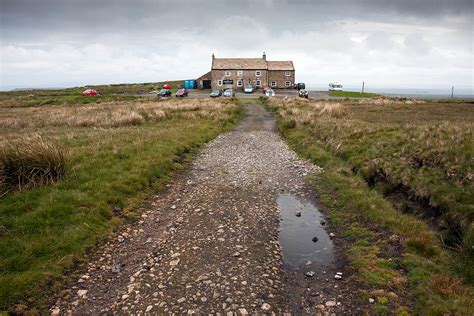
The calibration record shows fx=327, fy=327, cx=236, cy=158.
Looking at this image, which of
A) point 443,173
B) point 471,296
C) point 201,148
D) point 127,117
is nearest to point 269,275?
point 471,296

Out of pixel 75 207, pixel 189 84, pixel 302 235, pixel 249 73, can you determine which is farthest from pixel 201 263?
pixel 189 84

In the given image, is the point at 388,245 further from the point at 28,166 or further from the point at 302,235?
the point at 28,166

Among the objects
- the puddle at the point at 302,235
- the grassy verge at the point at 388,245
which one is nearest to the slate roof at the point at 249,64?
the grassy verge at the point at 388,245

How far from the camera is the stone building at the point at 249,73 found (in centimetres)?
9650

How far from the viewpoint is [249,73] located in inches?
3821

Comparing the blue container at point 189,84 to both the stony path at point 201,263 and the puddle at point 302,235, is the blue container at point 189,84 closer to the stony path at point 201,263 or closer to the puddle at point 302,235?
the stony path at point 201,263

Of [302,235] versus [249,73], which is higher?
[249,73]

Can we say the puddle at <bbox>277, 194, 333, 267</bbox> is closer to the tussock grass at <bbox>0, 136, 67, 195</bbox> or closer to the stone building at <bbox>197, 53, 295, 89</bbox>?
the tussock grass at <bbox>0, 136, 67, 195</bbox>

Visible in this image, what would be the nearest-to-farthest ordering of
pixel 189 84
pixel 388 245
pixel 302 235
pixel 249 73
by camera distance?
1. pixel 388 245
2. pixel 302 235
3. pixel 249 73
4. pixel 189 84

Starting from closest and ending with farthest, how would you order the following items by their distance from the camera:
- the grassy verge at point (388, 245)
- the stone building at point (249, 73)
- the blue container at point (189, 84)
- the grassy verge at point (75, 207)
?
the grassy verge at point (388, 245) < the grassy verge at point (75, 207) < the stone building at point (249, 73) < the blue container at point (189, 84)

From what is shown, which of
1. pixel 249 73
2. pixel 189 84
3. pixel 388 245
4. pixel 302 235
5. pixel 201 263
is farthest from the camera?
pixel 189 84

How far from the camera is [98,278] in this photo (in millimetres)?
7246

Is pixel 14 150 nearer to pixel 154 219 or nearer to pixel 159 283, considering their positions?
pixel 154 219

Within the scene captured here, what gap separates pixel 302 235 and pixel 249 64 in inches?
3682
